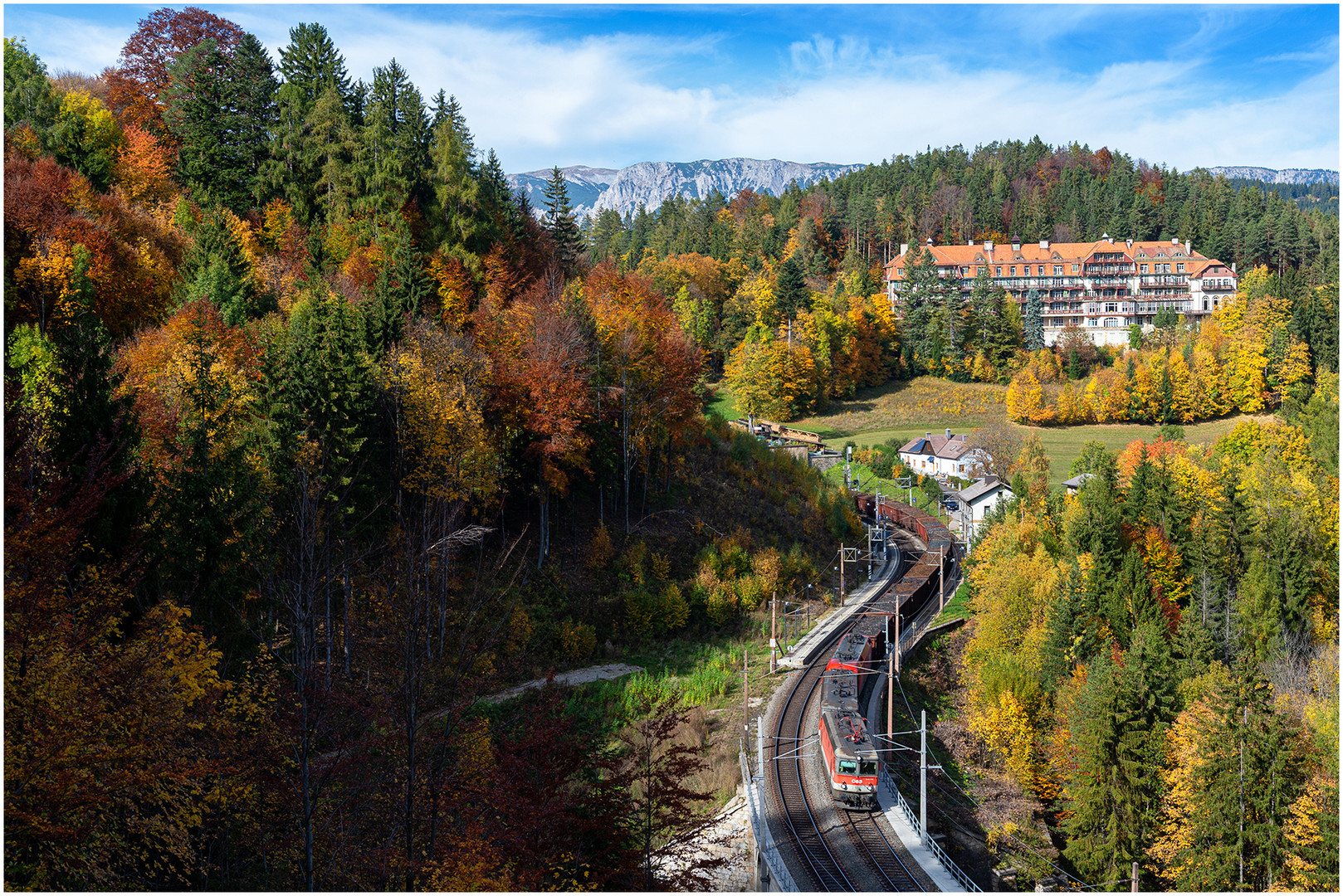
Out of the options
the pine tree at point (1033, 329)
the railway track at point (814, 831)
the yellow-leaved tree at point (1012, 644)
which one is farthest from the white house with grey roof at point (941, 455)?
the railway track at point (814, 831)

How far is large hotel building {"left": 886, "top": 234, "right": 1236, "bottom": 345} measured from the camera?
4542 inches

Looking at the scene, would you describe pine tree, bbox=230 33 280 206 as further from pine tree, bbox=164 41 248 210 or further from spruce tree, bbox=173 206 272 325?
spruce tree, bbox=173 206 272 325

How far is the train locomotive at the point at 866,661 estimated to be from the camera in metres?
26.6

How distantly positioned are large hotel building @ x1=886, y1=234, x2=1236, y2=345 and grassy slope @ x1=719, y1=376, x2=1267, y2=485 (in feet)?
76.2

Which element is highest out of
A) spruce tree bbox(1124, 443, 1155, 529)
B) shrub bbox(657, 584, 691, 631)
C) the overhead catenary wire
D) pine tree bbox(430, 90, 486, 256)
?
pine tree bbox(430, 90, 486, 256)

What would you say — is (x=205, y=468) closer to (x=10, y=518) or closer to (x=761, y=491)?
(x=10, y=518)

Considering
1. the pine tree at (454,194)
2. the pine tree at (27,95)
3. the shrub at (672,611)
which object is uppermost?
the pine tree at (27,95)

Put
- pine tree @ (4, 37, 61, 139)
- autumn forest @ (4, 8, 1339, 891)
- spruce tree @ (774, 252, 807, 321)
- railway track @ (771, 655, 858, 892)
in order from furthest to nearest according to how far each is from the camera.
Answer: spruce tree @ (774, 252, 807, 321)
pine tree @ (4, 37, 61, 139)
railway track @ (771, 655, 858, 892)
autumn forest @ (4, 8, 1339, 891)

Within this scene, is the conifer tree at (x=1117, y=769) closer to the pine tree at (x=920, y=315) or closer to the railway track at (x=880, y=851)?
the railway track at (x=880, y=851)

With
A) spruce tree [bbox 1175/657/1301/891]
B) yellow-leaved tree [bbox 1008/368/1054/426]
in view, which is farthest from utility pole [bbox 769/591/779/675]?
yellow-leaved tree [bbox 1008/368/1054/426]

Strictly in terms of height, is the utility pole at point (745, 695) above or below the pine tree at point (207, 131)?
below

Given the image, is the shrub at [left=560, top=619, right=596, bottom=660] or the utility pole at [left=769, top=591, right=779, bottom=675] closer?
the shrub at [left=560, top=619, right=596, bottom=660]

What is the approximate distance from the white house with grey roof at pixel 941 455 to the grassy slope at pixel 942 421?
13.2 ft

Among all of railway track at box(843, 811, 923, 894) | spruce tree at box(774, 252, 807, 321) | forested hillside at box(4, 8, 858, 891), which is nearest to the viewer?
forested hillside at box(4, 8, 858, 891)
